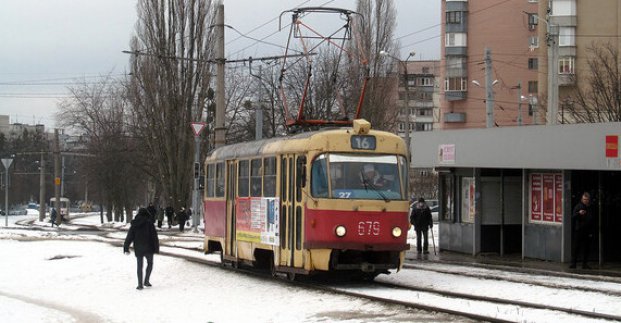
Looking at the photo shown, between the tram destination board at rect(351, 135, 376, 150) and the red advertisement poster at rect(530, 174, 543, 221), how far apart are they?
7.52 m

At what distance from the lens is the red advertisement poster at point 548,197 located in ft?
74.7

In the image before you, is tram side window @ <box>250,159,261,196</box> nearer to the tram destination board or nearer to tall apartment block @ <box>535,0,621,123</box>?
the tram destination board

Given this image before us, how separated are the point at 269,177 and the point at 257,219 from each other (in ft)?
3.32

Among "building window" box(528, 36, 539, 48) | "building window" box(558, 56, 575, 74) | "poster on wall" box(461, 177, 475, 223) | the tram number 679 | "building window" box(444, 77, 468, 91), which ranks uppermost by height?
"building window" box(528, 36, 539, 48)

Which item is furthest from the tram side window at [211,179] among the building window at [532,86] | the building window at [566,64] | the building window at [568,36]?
the building window at [532,86]

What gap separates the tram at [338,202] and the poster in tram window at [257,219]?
2 cm

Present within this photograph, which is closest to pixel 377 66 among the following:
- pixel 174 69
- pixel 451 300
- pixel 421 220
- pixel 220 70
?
pixel 174 69

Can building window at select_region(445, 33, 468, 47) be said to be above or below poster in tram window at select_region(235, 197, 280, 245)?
above

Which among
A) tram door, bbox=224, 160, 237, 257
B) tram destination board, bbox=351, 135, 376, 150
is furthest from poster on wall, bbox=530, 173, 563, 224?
tram door, bbox=224, 160, 237, 257

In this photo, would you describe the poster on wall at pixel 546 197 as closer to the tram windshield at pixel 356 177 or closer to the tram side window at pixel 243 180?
the tram windshield at pixel 356 177

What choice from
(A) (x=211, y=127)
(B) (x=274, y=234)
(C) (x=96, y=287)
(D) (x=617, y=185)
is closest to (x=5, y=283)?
(C) (x=96, y=287)

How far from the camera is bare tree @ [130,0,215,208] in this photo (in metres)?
50.6

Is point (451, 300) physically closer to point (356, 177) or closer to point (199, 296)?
point (356, 177)

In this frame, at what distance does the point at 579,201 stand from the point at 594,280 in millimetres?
4469
